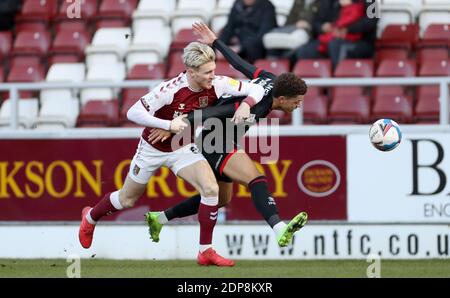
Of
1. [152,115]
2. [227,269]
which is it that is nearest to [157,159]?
[152,115]

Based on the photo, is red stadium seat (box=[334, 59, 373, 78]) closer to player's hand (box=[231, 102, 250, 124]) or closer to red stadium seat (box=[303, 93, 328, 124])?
red stadium seat (box=[303, 93, 328, 124])

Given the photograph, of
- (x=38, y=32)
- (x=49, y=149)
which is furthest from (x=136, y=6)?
(x=49, y=149)

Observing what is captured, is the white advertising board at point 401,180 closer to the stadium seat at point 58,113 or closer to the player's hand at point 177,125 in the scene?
the player's hand at point 177,125

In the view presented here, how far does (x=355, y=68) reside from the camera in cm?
1545

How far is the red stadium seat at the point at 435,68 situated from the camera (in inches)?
591

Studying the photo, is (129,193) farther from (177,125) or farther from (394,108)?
(394,108)

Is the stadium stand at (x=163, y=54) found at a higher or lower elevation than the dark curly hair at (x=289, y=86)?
higher

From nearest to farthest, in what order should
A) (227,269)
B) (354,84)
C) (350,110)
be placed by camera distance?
(227,269)
(354,84)
(350,110)

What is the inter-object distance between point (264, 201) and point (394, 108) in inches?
150

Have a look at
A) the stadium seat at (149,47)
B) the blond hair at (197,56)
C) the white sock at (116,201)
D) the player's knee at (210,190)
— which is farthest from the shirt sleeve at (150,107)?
the stadium seat at (149,47)

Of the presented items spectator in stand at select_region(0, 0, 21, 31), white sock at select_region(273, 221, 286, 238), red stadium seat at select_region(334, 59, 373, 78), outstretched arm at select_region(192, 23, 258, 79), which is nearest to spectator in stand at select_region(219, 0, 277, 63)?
red stadium seat at select_region(334, 59, 373, 78)

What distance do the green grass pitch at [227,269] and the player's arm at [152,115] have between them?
1.26 m

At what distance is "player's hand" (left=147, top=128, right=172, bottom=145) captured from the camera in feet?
36.9
